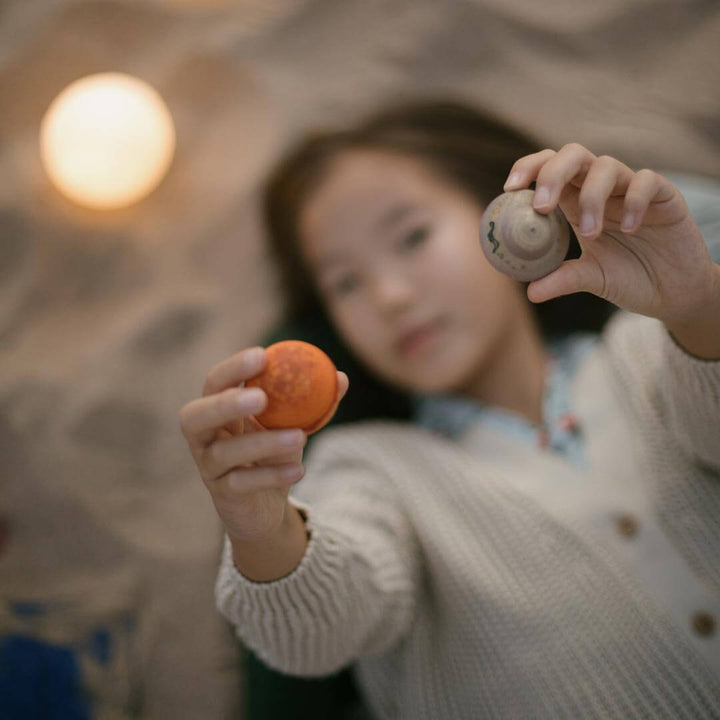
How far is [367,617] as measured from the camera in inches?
27.9

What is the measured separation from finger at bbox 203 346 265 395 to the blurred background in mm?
663

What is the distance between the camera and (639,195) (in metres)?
0.51

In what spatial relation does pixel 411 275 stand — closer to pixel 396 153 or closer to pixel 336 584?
pixel 396 153

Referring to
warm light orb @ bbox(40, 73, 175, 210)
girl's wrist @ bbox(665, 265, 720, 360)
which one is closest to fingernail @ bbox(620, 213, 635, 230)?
girl's wrist @ bbox(665, 265, 720, 360)

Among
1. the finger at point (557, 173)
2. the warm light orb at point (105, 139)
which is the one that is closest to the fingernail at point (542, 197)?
the finger at point (557, 173)

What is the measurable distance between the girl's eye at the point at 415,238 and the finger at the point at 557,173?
1.04 ft

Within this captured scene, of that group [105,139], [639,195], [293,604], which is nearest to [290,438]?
[293,604]

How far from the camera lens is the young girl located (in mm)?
554

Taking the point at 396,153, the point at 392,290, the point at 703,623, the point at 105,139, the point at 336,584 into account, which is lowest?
the point at 703,623

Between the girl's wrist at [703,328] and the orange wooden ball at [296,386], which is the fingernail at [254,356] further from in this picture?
the girl's wrist at [703,328]

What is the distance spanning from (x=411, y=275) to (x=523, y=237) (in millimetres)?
338

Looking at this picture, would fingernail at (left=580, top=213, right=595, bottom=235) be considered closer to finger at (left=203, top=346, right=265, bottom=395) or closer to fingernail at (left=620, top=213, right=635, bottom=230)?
fingernail at (left=620, top=213, right=635, bottom=230)

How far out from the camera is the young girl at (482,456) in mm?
554

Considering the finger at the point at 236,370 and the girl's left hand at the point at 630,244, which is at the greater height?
the finger at the point at 236,370
